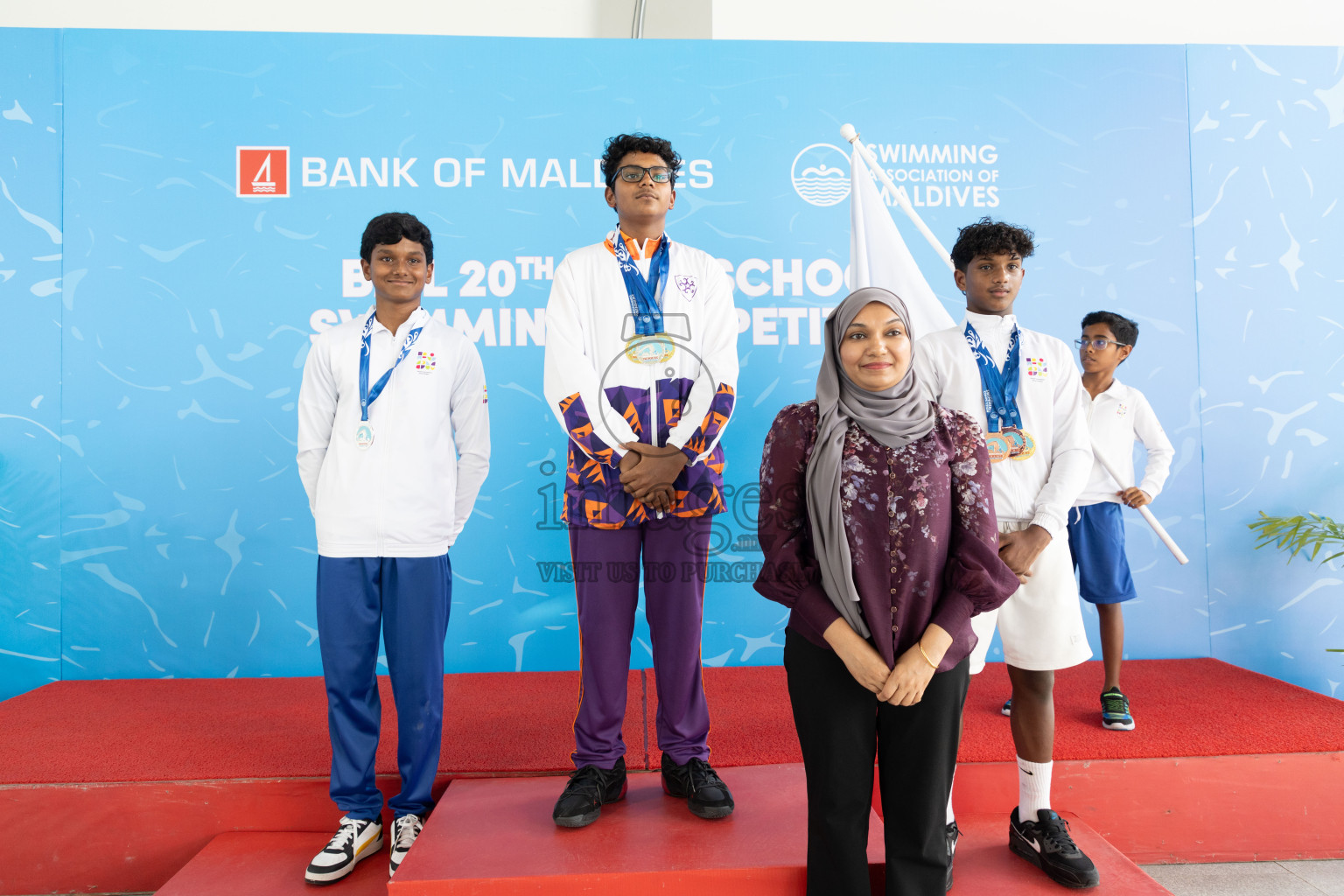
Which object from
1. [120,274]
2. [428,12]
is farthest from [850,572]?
[428,12]

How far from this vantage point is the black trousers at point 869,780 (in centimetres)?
147

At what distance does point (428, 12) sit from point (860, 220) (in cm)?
340

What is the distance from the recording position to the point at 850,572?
1.48 metres

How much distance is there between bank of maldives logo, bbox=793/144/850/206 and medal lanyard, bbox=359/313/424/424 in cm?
201

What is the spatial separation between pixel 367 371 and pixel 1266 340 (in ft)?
12.7

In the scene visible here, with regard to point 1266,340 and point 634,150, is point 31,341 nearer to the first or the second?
point 634,150

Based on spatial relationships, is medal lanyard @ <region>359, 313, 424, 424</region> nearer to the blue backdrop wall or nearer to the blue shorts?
the blue backdrop wall

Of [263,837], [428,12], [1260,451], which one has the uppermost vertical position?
[428,12]

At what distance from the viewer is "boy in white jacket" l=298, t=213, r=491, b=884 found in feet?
6.52

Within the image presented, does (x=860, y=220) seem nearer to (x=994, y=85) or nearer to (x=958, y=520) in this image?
(x=994, y=85)

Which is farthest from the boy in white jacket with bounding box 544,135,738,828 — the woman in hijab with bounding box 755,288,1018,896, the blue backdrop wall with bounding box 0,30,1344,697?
the blue backdrop wall with bounding box 0,30,1344,697

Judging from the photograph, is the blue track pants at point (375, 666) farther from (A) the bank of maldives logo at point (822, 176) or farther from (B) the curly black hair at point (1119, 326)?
(B) the curly black hair at point (1119, 326)

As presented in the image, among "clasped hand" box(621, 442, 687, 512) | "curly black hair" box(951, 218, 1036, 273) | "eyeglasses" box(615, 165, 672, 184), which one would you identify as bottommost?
"clasped hand" box(621, 442, 687, 512)

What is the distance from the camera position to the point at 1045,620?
6.24 ft
